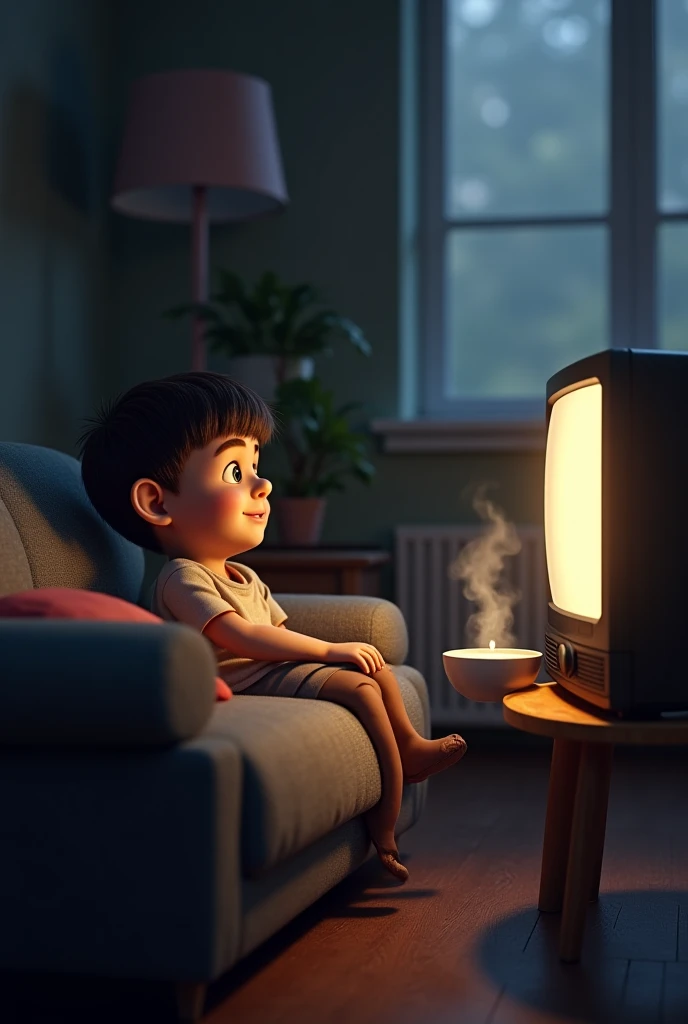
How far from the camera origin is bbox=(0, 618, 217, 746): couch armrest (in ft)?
4.42

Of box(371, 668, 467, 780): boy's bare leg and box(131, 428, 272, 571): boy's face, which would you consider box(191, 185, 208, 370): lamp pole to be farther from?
box(371, 668, 467, 780): boy's bare leg

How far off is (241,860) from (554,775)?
64cm

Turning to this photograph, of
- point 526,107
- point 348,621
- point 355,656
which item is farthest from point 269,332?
point 355,656

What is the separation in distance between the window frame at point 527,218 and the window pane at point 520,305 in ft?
0.11

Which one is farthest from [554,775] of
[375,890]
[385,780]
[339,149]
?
[339,149]

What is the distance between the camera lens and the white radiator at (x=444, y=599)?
3453 millimetres

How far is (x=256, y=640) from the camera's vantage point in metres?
1.81

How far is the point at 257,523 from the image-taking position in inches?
76.3

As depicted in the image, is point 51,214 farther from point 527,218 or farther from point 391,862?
point 391,862

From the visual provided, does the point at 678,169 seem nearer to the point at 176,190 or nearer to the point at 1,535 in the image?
the point at 176,190

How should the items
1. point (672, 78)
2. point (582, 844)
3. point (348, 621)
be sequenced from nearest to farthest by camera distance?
point (582, 844), point (348, 621), point (672, 78)

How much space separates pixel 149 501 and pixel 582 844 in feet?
2.67

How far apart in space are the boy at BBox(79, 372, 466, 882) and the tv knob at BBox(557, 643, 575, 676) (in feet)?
0.94

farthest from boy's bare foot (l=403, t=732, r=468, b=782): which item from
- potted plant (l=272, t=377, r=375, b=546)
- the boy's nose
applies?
potted plant (l=272, t=377, r=375, b=546)
